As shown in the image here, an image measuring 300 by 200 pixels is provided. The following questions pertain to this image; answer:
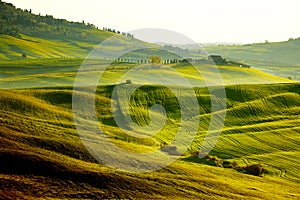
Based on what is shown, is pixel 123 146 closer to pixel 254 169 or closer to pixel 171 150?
pixel 171 150

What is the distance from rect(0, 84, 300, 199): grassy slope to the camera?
137ft

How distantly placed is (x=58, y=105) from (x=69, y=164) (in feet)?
109

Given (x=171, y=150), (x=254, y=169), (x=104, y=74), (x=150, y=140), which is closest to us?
(x=254, y=169)

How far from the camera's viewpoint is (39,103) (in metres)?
73.1

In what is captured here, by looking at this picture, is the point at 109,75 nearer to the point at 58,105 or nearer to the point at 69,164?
the point at 58,105

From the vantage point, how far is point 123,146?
59.1 metres

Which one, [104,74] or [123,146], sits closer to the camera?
[123,146]

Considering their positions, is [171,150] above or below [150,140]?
below

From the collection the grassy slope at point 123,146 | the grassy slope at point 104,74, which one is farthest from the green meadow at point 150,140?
the grassy slope at point 104,74

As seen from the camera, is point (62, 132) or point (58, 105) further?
point (58, 105)

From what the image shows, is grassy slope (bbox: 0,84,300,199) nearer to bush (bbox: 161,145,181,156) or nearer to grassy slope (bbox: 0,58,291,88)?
bush (bbox: 161,145,181,156)

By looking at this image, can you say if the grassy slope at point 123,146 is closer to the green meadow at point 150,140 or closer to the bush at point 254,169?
the green meadow at point 150,140

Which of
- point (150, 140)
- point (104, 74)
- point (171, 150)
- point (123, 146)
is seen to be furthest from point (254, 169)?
point (104, 74)

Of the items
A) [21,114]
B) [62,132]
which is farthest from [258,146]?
[21,114]
